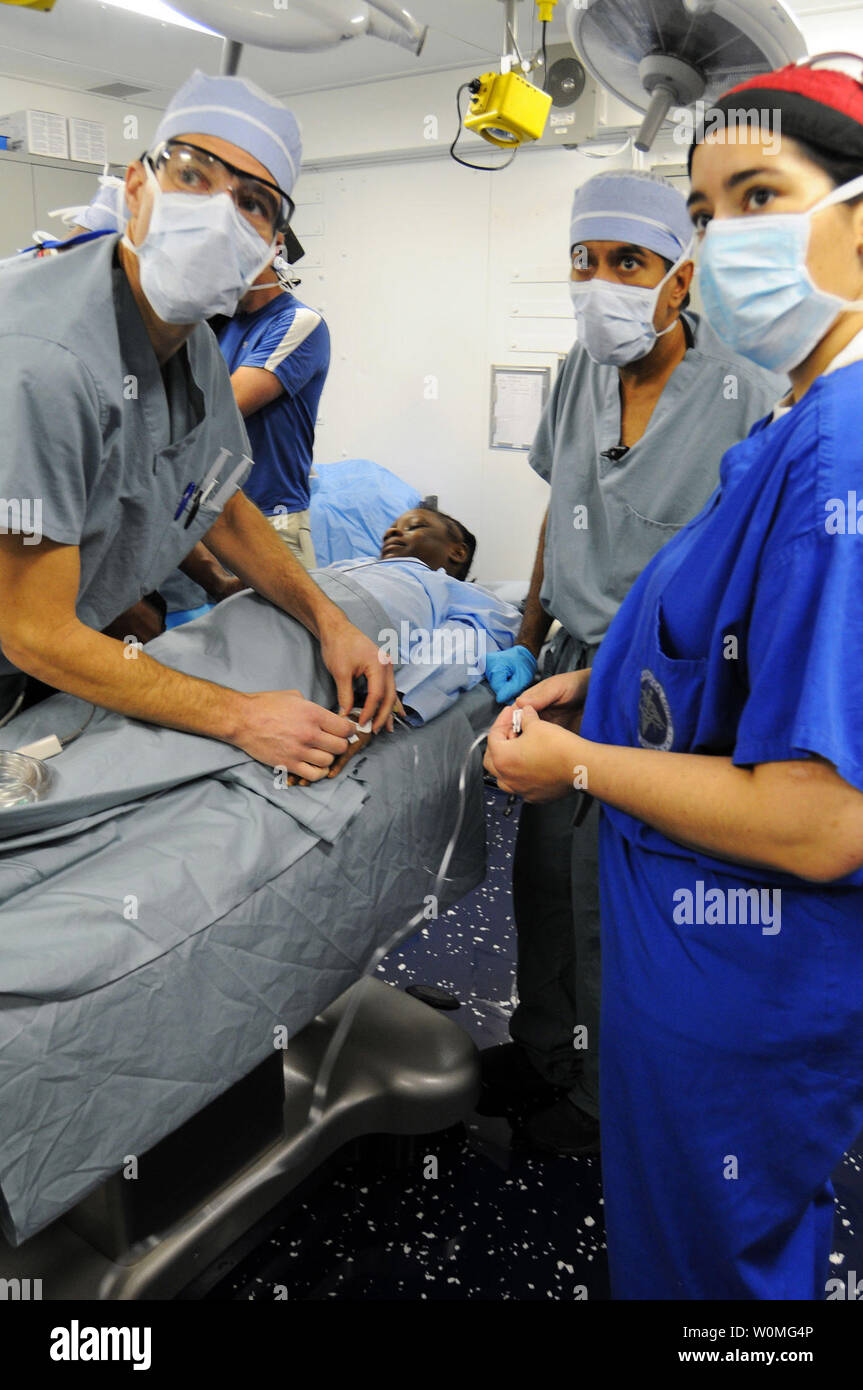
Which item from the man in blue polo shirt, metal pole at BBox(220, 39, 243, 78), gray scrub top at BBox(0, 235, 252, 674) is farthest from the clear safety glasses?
the man in blue polo shirt

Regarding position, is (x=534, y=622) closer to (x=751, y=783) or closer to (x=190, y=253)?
(x=190, y=253)

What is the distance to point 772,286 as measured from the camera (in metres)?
0.82

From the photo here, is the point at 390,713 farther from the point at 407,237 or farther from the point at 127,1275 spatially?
the point at 407,237

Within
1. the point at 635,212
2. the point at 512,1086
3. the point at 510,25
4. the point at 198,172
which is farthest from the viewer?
the point at 512,1086

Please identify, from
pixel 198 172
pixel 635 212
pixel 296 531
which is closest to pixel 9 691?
pixel 198 172

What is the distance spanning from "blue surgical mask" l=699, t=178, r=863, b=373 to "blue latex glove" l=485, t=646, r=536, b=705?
36.7 inches

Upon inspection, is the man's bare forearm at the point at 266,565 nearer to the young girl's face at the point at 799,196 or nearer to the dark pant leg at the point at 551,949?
the dark pant leg at the point at 551,949

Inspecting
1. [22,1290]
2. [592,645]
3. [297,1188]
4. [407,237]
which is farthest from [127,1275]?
[407,237]

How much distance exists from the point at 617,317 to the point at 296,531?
1222 millimetres

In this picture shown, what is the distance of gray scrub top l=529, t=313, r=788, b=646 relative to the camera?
150cm

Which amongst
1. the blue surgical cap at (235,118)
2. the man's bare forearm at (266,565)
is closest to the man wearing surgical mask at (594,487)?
the man's bare forearm at (266,565)

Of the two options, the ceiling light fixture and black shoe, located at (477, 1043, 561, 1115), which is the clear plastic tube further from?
the ceiling light fixture

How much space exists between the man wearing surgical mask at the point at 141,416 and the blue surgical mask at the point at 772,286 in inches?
26.3

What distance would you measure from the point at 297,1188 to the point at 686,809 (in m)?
1.12
